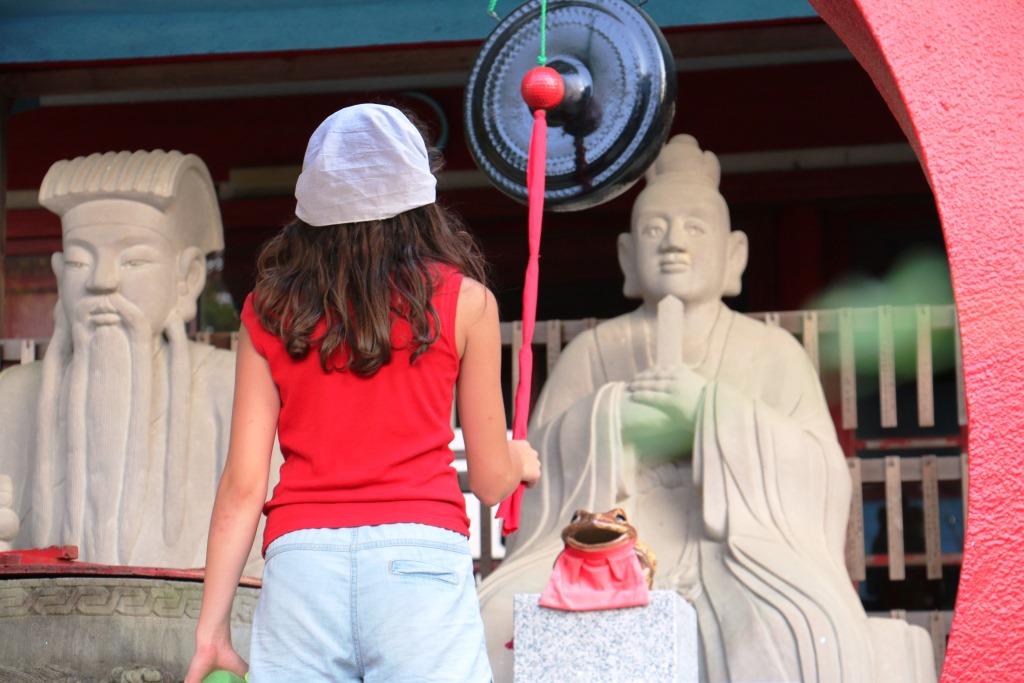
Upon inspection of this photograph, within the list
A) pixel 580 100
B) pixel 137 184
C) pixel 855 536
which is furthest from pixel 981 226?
pixel 137 184

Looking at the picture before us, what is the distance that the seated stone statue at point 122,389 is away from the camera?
5.50 m

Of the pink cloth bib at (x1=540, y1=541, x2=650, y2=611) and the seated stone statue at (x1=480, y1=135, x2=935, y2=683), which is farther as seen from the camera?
the seated stone statue at (x1=480, y1=135, x2=935, y2=683)

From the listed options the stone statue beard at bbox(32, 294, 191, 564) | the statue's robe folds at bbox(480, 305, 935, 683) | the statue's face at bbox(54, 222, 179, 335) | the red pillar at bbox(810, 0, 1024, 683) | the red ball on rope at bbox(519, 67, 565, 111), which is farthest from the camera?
the statue's face at bbox(54, 222, 179, 335)

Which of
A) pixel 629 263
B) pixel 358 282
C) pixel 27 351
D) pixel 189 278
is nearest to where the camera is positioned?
pixel 358 282

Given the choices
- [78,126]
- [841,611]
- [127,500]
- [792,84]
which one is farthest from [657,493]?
[78,126]

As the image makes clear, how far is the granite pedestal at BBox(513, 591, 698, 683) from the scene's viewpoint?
14.1ft

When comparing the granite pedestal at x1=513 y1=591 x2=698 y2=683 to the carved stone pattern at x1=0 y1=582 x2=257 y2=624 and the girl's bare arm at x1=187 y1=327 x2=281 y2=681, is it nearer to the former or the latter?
the carved stone pattern at x1=0 y1=582 x2=257 y2=624

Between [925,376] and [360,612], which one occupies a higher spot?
[925,376]

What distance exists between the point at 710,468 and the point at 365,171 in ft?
10.2

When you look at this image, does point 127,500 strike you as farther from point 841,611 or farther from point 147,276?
point 841,611

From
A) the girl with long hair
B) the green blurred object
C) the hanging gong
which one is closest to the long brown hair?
the girl with long hair

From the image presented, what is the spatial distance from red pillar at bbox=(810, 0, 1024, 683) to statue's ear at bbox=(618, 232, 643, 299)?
124 inches

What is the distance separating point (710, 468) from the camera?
5.26 m

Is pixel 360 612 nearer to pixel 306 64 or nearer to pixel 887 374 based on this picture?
pixel 887 374
